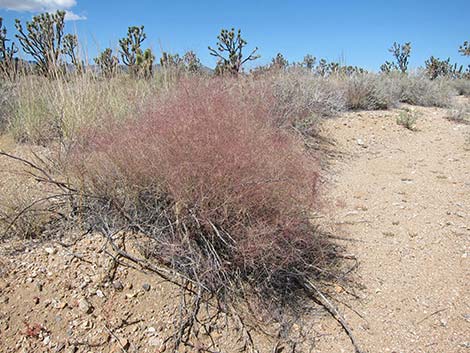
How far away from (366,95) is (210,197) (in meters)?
6.49

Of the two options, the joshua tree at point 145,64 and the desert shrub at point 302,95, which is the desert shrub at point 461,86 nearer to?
the desert shrub at point 302,95

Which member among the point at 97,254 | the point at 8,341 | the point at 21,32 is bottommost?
the point at 8,341

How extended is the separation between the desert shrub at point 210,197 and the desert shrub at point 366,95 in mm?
5408

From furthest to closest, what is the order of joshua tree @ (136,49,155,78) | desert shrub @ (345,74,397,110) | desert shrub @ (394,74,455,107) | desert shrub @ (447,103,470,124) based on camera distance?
1. desert shrub @ (394,74,455,107)
2. desert shrub @ (345,74,397,110)
3. desert shrub @ (447,103,470,124)
4. joshua tree @ (136,49,155,78)

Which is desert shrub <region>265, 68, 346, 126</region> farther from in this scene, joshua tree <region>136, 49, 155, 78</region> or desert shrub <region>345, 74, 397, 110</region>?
joshua tree <region>136, 49, 155, 78</region>

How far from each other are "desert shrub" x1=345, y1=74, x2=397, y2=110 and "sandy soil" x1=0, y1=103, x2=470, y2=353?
4.06 m

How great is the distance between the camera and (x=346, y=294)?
8.50 ft

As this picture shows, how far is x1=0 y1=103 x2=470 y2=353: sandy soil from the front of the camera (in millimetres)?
2025

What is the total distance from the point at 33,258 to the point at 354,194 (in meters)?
3.27

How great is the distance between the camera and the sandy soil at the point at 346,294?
203 centimetres

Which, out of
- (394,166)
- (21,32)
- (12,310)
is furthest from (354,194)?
(21,32)

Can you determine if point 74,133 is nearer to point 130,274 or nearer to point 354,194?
point 130,274

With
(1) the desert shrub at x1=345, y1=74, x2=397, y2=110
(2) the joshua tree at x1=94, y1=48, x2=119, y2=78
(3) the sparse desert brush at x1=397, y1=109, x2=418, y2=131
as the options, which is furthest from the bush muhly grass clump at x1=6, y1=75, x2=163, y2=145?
(3) the sparse desert brush at x1=397, y1=109, x2=418, y2=131

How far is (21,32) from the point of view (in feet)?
25.5
